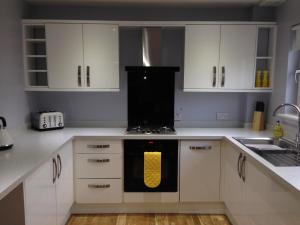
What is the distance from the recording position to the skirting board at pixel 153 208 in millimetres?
2906

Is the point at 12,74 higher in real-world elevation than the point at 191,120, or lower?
higher

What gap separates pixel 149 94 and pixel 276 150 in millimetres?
1460

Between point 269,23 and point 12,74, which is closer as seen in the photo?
point 12,74

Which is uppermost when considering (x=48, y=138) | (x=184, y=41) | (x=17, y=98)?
(x=184, y=41)

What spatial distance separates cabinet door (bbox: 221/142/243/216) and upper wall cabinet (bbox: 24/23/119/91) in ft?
4.53

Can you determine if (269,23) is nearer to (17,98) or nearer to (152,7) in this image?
(152,7)

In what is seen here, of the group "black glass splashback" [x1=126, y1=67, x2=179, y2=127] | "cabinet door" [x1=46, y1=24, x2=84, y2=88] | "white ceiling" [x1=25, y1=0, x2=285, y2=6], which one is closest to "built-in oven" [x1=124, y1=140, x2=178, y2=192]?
"black glass splashback" [x1=126, y1=67, x2=179, y2=127]

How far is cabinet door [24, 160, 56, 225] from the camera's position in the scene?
166 cm

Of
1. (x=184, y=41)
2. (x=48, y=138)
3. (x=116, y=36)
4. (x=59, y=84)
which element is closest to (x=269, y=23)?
(x=184, y=41)

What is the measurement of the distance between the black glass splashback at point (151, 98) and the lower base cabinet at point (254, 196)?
2.59ft

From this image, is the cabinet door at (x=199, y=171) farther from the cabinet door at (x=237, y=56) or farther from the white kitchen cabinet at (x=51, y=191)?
the white kitchen cabinet at (x=51, y=191)

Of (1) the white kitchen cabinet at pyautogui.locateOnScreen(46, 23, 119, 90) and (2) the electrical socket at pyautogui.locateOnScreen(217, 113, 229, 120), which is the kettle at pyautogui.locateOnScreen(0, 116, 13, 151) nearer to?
(1) the white kitchen cabinet at pyautogui.locateOnScreen(46, 23, 119, 90)

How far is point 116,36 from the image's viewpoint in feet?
9.55

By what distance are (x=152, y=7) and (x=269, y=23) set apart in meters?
1.32
